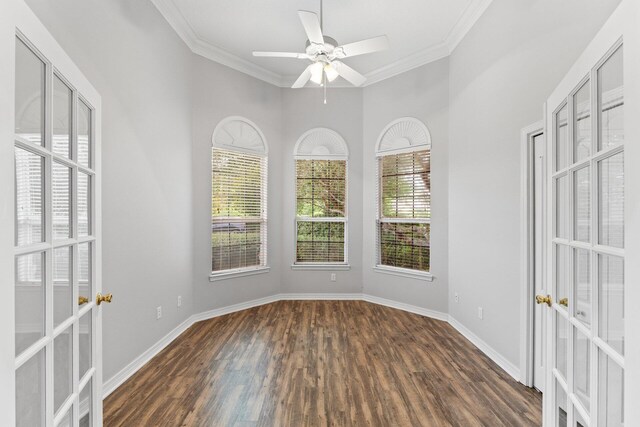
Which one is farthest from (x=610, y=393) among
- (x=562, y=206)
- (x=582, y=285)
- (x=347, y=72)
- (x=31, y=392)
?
(x=347, y=72)

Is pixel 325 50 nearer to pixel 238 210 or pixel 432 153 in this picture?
pixel 432 153

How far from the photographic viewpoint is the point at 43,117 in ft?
3.44

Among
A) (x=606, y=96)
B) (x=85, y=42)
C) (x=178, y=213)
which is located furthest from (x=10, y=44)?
(x=178, y=213)

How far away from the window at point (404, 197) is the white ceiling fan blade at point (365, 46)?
1648mm

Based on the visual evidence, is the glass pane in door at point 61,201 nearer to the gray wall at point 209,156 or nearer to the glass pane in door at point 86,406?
the glass pane in door at point 86,406

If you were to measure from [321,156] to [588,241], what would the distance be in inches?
149

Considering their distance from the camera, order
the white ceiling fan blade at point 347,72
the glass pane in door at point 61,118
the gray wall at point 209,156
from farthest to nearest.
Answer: the gray wall at point 209,156 < the white ceiling fan blade at point 347,72 < the glass pane in door at point 61,118

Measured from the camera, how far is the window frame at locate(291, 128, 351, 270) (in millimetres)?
4699

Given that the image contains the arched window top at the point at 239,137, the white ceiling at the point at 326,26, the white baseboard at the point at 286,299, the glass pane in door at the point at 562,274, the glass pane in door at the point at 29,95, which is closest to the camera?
the glass pane in door at the point at 29,95

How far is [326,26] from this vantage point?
11.4 ft

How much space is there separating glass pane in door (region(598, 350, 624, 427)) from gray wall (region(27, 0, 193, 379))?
2674 millimetres

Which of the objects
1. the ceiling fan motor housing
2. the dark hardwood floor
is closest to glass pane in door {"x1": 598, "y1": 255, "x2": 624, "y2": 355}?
the dark hardwood floor

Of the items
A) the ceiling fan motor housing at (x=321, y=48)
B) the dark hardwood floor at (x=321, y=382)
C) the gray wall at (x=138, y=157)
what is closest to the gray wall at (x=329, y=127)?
the dark hardwood floor at (x=321, y=382)

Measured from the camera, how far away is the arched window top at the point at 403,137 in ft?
13.3
